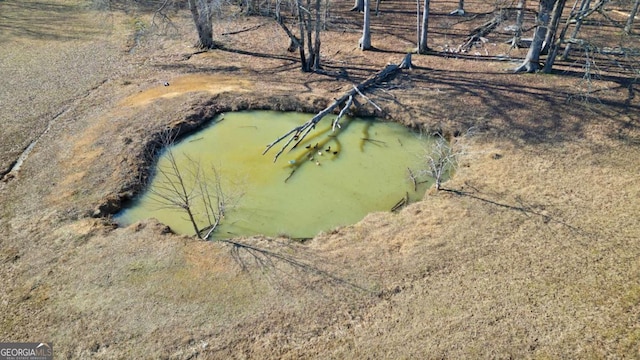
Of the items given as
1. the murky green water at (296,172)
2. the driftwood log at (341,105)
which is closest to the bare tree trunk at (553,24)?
the driftwood log at (341,105)

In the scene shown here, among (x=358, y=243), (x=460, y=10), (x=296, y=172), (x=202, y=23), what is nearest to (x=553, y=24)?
(x=460, y=10)

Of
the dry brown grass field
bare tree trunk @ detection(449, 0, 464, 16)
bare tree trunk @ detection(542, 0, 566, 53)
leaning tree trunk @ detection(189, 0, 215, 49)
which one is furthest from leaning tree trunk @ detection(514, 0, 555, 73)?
leaning tree trunk @ detection(189, 0, 215, 49)

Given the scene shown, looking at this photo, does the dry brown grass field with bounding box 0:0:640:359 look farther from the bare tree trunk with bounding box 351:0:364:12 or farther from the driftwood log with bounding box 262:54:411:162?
the bare tree trunk with bounding box 351:0:364:12

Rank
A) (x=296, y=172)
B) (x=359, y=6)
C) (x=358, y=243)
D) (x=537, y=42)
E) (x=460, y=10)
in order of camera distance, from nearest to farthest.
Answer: (x=358, y=243), (x=296, y=172), (x=537, y=42), (x=460, y=10), (x=359, y=6)

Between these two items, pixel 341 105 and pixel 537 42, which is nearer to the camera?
pixel 341 105

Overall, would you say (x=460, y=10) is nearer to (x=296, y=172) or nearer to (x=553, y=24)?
(x=553, y=24)

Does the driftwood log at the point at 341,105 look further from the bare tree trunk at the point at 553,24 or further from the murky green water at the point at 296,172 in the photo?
the bare tree trunk at the point at 553,24

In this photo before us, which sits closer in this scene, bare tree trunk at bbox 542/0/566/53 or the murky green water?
the murky green water
